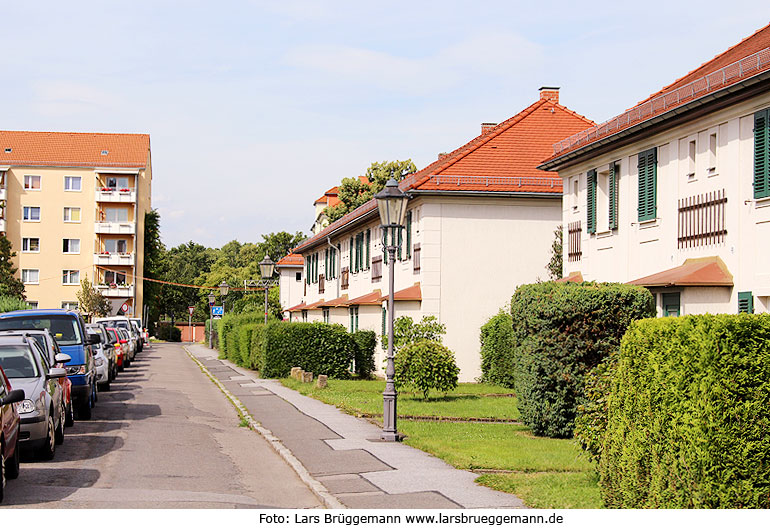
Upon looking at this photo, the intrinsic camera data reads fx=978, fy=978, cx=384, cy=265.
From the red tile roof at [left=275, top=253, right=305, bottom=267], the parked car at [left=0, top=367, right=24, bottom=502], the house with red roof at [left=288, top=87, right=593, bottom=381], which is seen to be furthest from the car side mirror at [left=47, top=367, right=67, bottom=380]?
the red tile roof at [left=275, top=253, right=305, bottom=267]

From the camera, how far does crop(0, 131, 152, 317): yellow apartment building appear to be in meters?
78.8

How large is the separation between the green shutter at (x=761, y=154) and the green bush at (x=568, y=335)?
2997 millimetres

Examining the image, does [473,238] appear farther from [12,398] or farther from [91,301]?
[91,301]

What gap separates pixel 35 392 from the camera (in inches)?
507

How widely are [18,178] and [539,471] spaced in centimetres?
7445

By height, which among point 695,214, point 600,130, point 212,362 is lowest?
point 212,362

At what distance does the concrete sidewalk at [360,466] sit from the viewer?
10.1m

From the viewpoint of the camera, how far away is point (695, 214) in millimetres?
18438

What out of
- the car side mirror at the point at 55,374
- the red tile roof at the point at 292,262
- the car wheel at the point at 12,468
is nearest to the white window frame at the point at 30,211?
the red tile roof at the point at 292,262

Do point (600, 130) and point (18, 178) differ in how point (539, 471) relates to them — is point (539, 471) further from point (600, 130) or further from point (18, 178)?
point (18, 178)

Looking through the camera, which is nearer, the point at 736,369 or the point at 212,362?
the point at 736,369

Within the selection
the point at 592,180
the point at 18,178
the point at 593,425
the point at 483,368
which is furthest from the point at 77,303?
the point at 593,425

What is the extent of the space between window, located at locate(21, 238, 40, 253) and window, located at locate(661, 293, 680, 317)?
68.8 metres

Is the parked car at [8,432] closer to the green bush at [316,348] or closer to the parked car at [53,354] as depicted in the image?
the parked car at [53,354]
